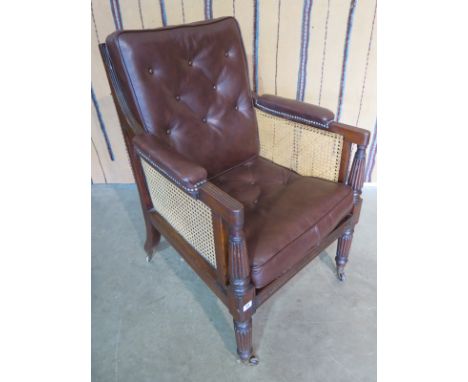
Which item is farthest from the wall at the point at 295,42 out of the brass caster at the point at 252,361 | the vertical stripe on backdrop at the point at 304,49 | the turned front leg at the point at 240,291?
the brass caster at the point at 252,361

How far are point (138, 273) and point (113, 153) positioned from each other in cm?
88

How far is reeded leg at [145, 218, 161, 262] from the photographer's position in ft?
4.95

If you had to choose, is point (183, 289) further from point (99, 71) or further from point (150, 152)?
point (99, 71)

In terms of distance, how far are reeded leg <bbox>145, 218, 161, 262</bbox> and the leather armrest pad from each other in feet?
2.46

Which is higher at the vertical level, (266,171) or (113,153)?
(266,171)

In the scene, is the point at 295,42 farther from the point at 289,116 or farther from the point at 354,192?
the point at 354,192

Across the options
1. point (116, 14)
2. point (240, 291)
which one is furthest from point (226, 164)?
point (116, 14)

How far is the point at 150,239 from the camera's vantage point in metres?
1.55

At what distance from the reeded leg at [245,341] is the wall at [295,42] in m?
1.28

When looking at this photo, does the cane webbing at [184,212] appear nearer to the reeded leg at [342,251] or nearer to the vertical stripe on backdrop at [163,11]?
the reeded leg at [342,251]

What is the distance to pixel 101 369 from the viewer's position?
117cm

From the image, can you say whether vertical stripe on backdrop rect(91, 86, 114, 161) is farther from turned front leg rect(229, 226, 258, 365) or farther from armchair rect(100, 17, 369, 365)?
turned front leg rect(229, 226, 258, 365)

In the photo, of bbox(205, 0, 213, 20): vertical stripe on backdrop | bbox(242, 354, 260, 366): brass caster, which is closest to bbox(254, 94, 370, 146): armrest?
bbox(205, 0, 213, 20): vertical stripe on backdrop

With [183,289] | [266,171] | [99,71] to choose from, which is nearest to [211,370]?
[183,289]
